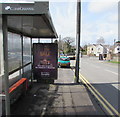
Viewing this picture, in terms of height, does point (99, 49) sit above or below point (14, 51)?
above

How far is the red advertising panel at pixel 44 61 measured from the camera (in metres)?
6.71

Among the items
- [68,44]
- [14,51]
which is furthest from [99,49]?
[14,51]

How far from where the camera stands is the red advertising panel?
6711 millimetres

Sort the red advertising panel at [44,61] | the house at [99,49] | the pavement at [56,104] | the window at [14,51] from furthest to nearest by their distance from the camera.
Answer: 1. the house at [99,49]
2. the red advertising panel at [44,61]
3. the window at [14,51]
4. the pavement at [56,104]

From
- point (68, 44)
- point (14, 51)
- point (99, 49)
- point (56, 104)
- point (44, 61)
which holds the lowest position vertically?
point (56, 104)

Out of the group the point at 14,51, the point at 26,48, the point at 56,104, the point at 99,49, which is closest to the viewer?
the point at 56,104

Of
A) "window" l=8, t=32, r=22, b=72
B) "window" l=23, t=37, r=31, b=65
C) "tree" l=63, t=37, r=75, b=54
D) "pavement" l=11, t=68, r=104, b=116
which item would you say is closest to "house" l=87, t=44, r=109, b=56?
"tree" l=63, t=37, r=75, b=54

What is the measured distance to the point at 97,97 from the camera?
5.15 metres

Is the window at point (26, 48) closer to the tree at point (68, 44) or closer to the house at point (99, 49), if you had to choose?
the tree at point (68, 44)

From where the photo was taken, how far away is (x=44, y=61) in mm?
6820

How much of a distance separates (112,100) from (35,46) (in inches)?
177

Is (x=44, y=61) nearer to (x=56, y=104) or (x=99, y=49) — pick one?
(x=56, y=104)

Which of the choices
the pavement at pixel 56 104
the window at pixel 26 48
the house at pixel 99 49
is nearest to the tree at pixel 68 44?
the house at pixel 99 49

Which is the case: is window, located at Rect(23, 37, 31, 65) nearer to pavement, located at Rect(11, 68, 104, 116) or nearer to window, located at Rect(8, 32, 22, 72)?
window, located at Rect(8, 32, 22, 72)
